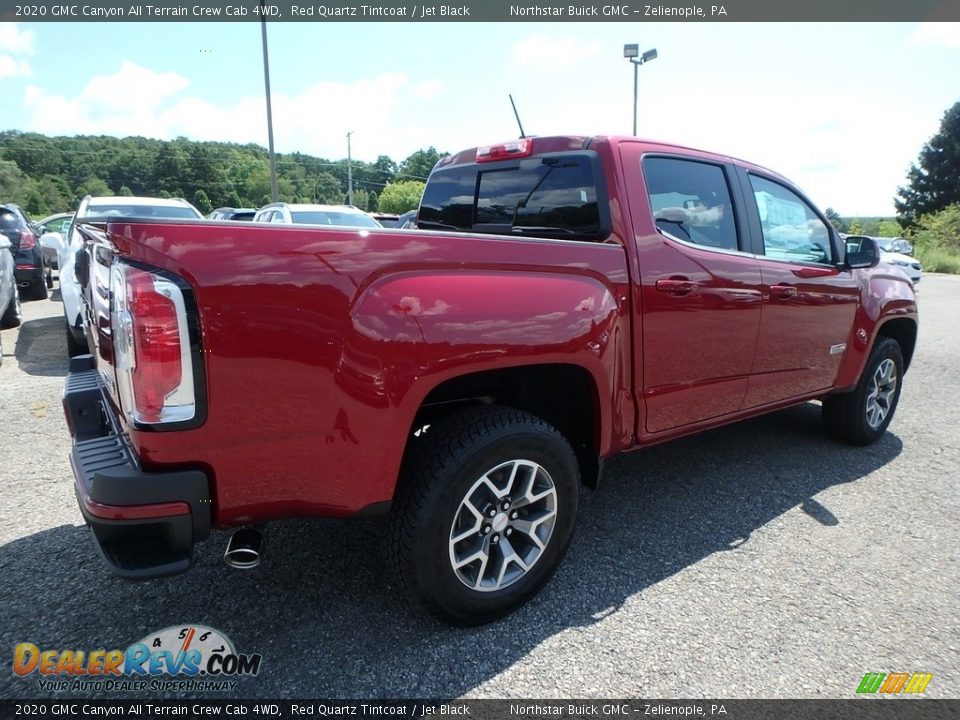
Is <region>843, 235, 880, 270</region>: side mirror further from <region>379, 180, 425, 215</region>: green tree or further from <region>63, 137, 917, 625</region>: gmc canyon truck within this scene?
<region>379, 180, 425, 215</region>: green tree

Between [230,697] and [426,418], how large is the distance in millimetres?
1156

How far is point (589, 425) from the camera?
2.68 meters

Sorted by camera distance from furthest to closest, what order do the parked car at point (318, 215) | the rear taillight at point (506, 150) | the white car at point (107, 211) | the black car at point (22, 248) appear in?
the parked car at point (318, 215), the black car at point (22, 248), the white car at point (107, 211), the rear taillight at point (506, 150)

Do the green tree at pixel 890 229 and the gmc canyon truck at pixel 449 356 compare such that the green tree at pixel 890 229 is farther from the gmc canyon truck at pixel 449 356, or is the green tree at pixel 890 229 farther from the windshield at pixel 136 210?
the gmc canyon truck at pixel 449 356

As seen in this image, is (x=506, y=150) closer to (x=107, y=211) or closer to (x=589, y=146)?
(x=589, y=146)

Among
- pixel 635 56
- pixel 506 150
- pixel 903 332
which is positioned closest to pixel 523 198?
pixel 506 150

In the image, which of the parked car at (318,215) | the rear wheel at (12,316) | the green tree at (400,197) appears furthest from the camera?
the green tree at (400,197)

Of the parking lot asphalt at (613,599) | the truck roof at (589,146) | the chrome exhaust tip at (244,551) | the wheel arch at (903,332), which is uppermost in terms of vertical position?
the truck roof at (589,146)

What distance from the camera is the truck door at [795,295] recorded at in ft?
11.1

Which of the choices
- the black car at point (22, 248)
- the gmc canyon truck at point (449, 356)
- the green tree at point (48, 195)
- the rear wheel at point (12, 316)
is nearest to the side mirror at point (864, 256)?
the gmc canyon truck at point (449, 356)

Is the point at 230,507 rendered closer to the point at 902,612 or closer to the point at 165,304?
the point at 165,304

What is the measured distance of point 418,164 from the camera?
88.8m

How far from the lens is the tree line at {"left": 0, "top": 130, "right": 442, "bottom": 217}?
7044 centimetres

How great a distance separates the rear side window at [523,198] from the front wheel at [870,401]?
2.68m
